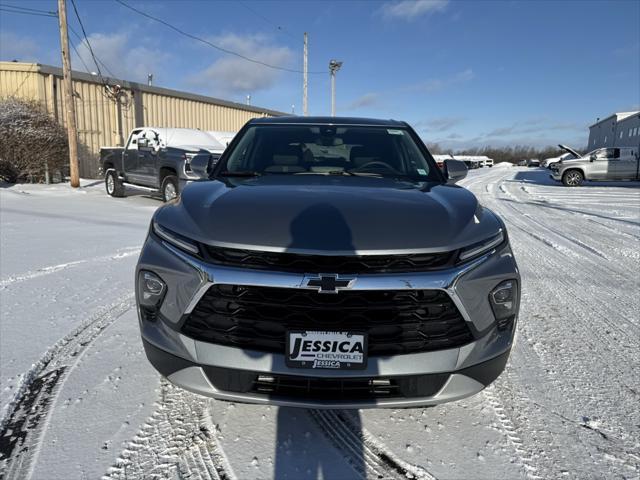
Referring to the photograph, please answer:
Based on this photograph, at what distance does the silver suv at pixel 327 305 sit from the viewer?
5.85 ft

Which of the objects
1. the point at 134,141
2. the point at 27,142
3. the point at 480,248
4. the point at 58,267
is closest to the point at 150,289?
the point at 480,248

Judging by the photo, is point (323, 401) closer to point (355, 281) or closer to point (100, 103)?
point (355, 281)

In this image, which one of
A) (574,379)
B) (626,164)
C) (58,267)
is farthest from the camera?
(626,164)

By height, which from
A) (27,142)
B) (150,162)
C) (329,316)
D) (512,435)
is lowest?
(512,435)

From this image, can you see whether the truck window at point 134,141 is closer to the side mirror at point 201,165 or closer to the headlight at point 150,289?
the side mirror at point 201,165

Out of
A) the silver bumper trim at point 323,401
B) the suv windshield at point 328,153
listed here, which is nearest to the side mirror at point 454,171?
the suv windshield at point 328,153

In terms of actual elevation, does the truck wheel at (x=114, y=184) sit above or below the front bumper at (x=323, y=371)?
above

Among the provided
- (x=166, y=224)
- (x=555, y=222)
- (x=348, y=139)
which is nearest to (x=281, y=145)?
(x=348, y=139)

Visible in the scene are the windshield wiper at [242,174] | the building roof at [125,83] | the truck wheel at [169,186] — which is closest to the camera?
the windshield wiper at [242,174]

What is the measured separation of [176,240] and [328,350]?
2.77ft

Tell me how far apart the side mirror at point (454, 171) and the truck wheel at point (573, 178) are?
20.1 metres

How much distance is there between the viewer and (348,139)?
11.3ft

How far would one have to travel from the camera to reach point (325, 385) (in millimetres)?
1805

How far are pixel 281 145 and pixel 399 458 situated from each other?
227cm
